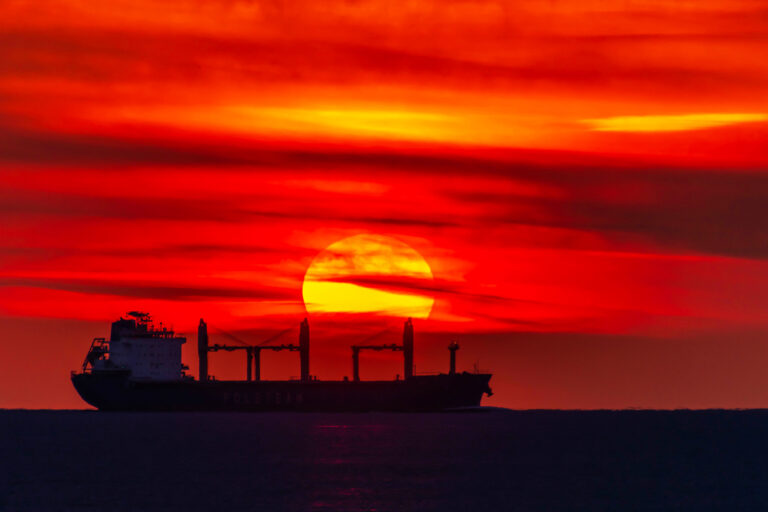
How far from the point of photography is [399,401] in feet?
595

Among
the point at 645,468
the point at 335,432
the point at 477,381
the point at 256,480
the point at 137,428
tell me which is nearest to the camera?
the point at 256,480

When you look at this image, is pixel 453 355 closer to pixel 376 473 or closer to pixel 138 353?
pixel 138 353

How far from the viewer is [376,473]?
8481cm

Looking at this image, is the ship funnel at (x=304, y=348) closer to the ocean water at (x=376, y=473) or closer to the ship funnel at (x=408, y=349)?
the ship funnel at (x=408, y=349)

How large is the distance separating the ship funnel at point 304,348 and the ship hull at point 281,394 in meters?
2.08

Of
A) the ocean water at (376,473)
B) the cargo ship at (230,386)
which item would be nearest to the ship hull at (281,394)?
the cargo ship at (230,386)

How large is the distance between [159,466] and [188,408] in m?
95.8

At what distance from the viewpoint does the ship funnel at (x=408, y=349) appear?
181 meters

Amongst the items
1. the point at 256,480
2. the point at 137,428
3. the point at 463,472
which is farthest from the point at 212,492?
the point at 137,428

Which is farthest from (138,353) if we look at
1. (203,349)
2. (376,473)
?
(376,473)

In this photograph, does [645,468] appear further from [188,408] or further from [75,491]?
[188,408]

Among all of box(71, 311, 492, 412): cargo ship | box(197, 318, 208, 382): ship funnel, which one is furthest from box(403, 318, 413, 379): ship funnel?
box(197, 318, 208, 382): ship funnel

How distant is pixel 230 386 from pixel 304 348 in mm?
11692

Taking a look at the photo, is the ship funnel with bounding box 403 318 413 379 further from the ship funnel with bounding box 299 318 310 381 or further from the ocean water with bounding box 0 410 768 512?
the ocean water with bounding box 0 410 768 512
